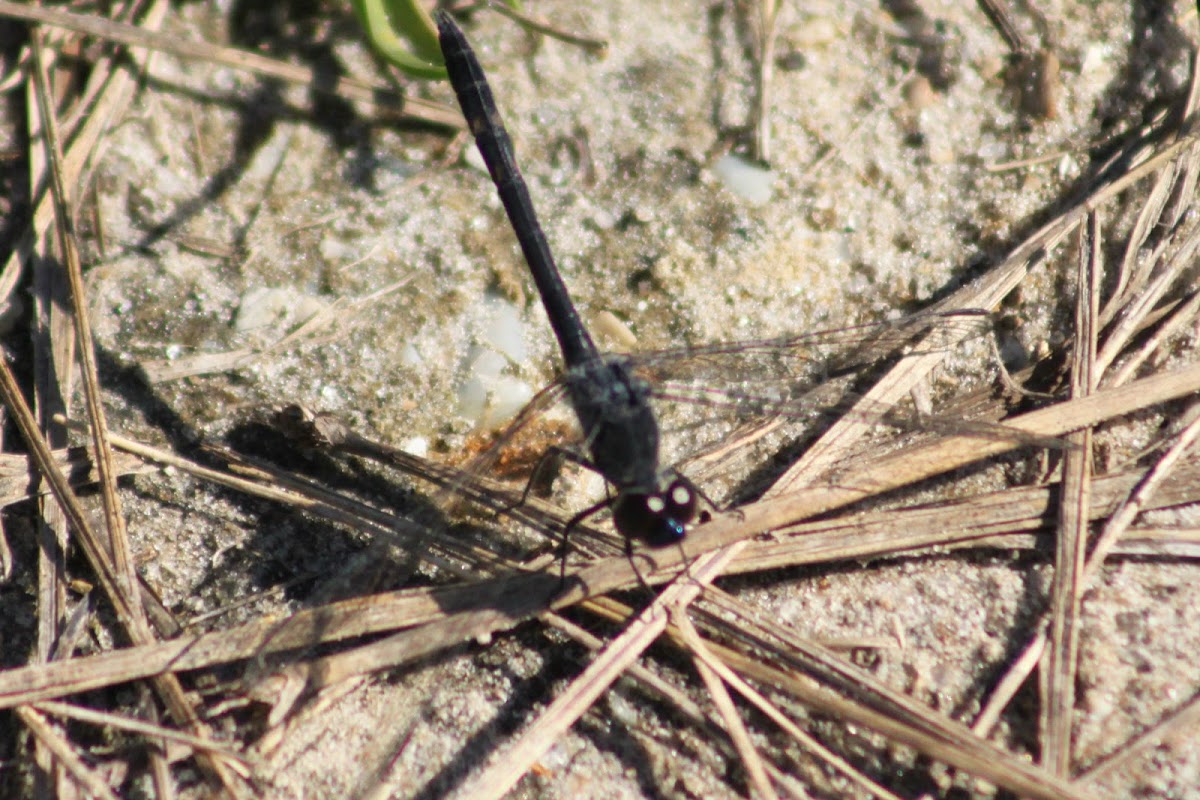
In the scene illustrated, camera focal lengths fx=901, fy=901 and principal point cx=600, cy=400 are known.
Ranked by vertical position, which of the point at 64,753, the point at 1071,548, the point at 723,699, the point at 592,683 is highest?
the point at 1071,548

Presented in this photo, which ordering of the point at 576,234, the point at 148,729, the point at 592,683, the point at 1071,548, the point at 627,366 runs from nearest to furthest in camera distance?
1. the point at 148,729
2. the point at 592,683
3. the point at 1071,548
4. the point at 627,366
5. the point at 576,234

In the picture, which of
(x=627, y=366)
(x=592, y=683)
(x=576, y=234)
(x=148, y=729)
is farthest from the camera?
(x=576, y=234)

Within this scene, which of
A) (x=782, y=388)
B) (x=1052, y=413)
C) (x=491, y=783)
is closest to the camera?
(x=491, y=783)

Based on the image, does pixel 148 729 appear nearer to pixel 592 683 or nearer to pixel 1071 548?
pixel 592 683

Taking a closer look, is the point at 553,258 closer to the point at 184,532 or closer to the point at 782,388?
the point at 782,388

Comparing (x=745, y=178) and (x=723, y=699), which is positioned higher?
(x=745, y=178)

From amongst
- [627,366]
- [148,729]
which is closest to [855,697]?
[627,366]

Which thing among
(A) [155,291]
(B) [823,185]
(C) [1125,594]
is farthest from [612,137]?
(C) [1125,594]
